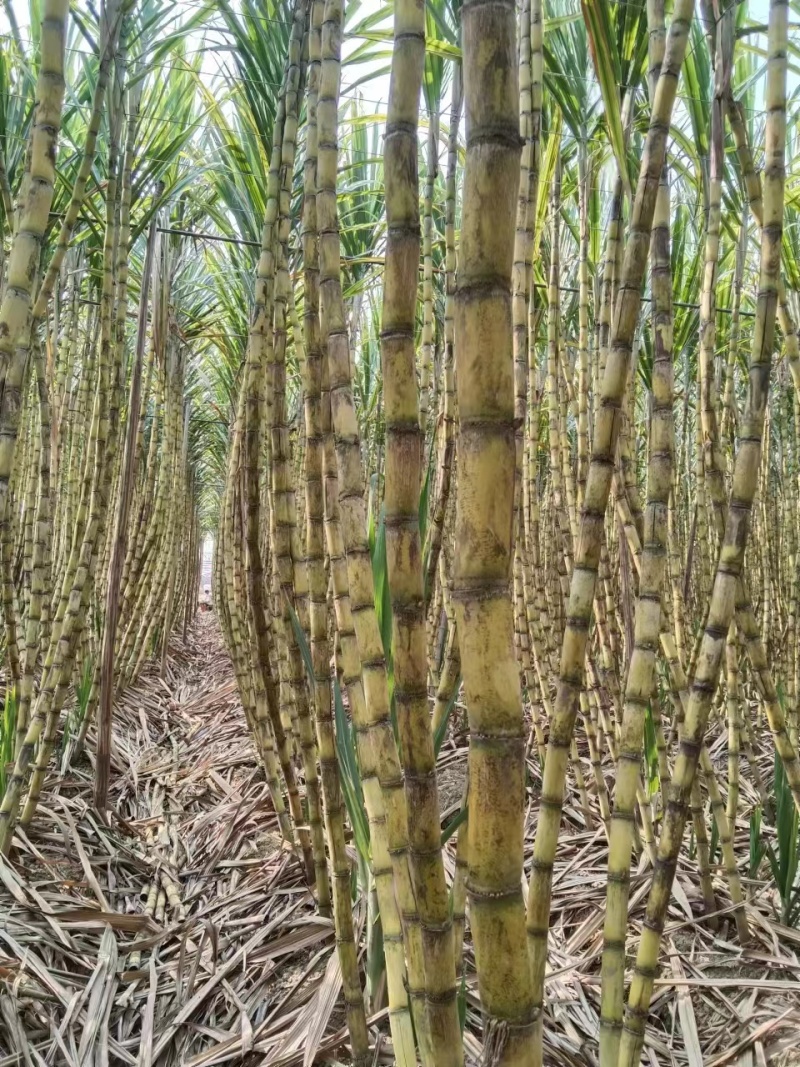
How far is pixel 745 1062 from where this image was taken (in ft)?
3.03

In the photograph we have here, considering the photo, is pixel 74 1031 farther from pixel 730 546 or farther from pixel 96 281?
pixel 96 281

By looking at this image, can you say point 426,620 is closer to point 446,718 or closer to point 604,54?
point 446,718

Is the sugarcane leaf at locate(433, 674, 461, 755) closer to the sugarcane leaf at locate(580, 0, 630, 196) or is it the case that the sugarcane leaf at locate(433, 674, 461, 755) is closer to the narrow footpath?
the narrow footpath

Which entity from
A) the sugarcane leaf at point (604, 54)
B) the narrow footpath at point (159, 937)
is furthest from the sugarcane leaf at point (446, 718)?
the sugarcane leaf at point (604, 54)

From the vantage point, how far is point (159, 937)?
45.9 inches

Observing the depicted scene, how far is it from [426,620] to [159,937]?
0.75m

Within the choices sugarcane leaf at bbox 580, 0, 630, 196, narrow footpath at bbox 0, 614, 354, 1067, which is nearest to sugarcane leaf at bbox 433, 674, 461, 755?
narrow footpath at bbox 0, 614, 354, 1067

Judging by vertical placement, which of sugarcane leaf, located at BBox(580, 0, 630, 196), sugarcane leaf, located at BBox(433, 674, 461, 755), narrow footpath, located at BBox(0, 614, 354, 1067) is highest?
sugarcane leaf, located at BBox(580, 0, 630, 196)

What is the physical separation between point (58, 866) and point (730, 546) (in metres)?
1.23

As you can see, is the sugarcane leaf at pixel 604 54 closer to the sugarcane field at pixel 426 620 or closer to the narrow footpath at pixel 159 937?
the sugarcane field at pixel 426 620

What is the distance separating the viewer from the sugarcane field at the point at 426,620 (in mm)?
432

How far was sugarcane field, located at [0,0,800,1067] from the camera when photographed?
0.43 metres

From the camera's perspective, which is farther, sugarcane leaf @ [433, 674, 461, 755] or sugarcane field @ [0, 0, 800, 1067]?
sugarcane leaf @ [433, 674, 461, 755]

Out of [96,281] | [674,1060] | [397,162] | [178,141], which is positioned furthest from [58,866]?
[96,281]
